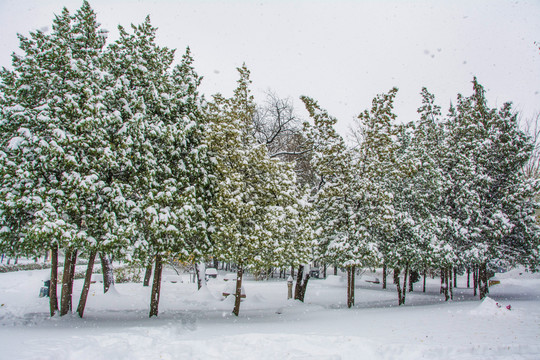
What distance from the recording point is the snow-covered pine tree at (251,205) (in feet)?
37.3

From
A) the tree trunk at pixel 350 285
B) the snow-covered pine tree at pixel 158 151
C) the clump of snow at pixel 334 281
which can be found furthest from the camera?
the clump of snow at pixel 334 281

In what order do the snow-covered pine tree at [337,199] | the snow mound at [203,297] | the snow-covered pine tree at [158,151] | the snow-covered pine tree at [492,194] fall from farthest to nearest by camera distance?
1. the snow-covered pine tree at [492,194]
2. the snow mound at [203,297]
3. the snow-covered pine tree at [337,199]
4. the snow-covered pine tree at [158,151]

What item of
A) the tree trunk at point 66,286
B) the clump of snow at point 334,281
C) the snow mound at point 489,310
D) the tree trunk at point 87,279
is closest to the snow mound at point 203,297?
the tree trunk at point 87,279

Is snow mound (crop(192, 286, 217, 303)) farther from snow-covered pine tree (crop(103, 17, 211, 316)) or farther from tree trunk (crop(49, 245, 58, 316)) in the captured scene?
tree trunk (crop(49, 245, 58, 316))

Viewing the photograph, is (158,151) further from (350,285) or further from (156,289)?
(350,285)

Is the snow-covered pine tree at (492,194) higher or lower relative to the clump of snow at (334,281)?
higher

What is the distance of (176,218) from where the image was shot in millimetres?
10570

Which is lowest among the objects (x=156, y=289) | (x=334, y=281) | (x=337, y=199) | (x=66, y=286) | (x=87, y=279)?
(x=334, y=281)

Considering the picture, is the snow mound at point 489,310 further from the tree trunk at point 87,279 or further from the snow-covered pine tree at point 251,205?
the tree trunk at point 87,279

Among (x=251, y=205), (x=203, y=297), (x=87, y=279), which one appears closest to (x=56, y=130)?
(x=87, y=279)

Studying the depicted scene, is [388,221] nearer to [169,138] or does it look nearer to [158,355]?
[169,138]

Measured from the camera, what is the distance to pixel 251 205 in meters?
11.4

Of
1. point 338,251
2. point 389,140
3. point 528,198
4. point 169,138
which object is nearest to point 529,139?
point 528,198

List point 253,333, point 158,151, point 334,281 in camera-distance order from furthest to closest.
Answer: point 334,281 → point 158,151 → point 253,333
